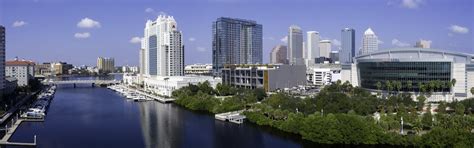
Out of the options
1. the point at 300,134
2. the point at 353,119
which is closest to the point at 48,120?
the point at 300,134

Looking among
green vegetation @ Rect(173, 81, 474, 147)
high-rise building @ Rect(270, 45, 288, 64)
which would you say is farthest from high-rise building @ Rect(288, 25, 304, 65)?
green vegetation @ Rect(173, 81, 474, 147)

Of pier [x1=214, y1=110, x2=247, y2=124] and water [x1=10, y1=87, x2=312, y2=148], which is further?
pier [x1=214, y1=110, x2=247, y2=124]

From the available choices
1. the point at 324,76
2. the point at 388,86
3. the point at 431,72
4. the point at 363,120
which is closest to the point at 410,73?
the point at 431,72

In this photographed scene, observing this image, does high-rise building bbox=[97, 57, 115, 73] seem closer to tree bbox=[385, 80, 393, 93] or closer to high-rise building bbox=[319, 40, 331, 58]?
high-rise building bbox=[319, 40, 331, 58]

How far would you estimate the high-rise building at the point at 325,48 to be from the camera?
6072 centimetres

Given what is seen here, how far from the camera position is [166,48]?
3017 cm

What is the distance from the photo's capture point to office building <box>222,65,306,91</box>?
22766 mm

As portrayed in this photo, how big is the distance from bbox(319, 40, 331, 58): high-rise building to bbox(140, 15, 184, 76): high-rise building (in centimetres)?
3195

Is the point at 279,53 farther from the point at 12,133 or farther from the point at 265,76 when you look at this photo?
the point at 12,133

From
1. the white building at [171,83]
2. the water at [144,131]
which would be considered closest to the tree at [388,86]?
the water at [144,131]

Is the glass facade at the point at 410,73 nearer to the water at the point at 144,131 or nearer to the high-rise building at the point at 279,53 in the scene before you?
the water at the point at 144,131

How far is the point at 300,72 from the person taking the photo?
25.3m

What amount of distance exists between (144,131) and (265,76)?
10898 millimetres

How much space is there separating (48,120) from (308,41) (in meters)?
46.3
